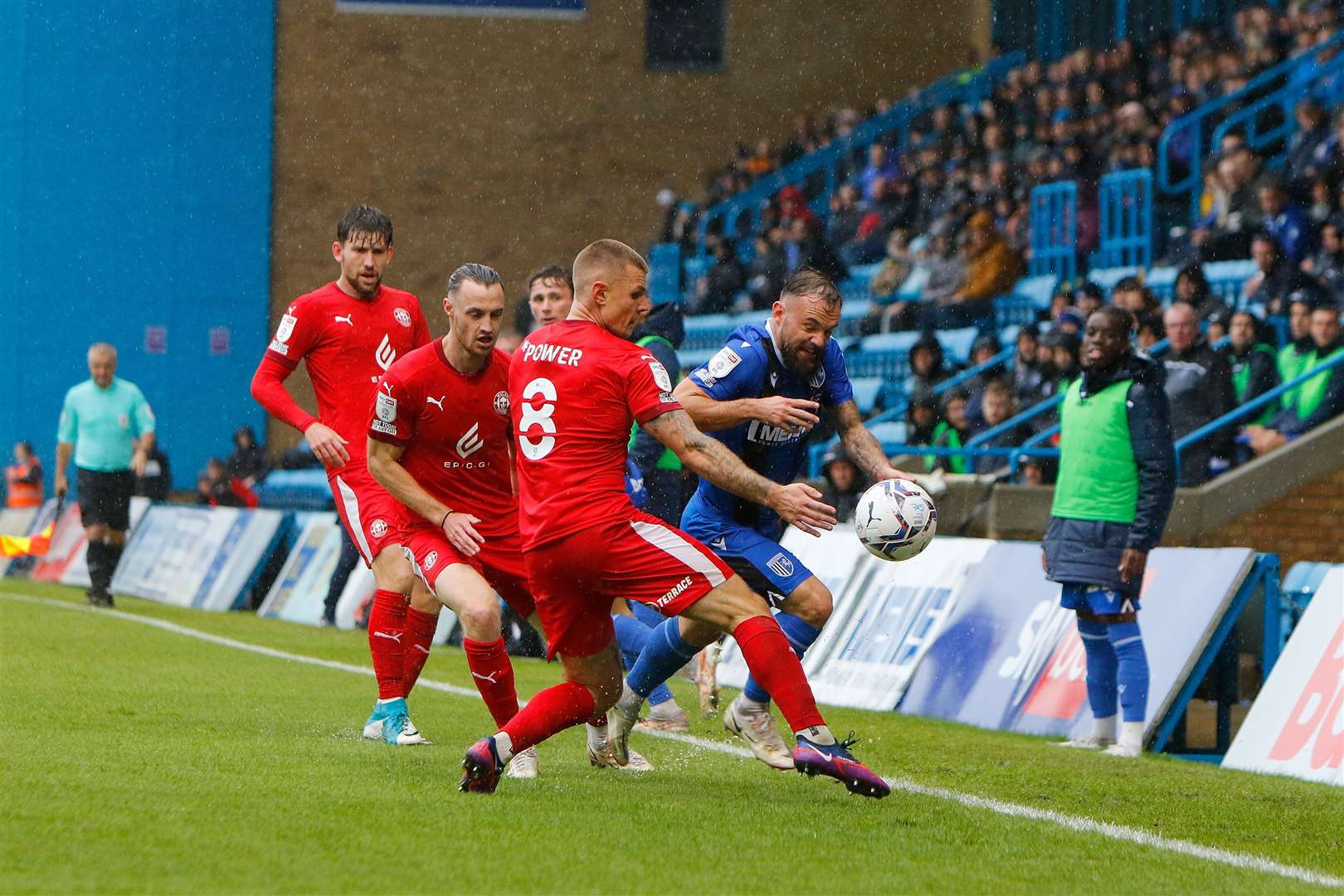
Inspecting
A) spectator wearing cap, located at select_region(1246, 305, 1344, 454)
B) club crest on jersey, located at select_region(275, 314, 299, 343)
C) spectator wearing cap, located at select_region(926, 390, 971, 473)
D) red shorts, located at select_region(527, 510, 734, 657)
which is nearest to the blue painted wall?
spectator wearing cap, located at select_region(926, 390, 971, 473)

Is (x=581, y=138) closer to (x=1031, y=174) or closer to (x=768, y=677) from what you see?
(x=1031, y=174)

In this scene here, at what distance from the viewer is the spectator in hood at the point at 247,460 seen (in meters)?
28.2

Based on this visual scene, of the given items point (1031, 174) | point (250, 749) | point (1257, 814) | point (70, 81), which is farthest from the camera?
point (70, 81)

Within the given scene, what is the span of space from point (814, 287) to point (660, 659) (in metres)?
1.54

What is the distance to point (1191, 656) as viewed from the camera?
32.8 ft

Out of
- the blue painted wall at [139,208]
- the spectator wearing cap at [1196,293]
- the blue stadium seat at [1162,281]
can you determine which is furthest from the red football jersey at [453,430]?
the blue painted wall at [139,208]

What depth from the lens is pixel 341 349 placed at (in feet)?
29.8

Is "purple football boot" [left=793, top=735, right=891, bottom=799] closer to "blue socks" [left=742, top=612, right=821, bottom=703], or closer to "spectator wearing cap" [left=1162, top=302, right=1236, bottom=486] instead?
"blue socks" [left=742, top=612, right=821, bottom=703]

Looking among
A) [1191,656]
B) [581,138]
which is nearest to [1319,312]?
[1191,656]

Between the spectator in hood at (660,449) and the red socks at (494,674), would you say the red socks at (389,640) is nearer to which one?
the red socks at (494,674)

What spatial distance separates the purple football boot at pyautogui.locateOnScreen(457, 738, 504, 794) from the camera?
6.55m

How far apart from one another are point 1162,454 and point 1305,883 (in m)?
4.28

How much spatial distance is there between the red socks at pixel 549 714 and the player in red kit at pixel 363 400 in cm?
182

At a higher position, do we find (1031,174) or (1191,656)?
Answer: (1031,174)
